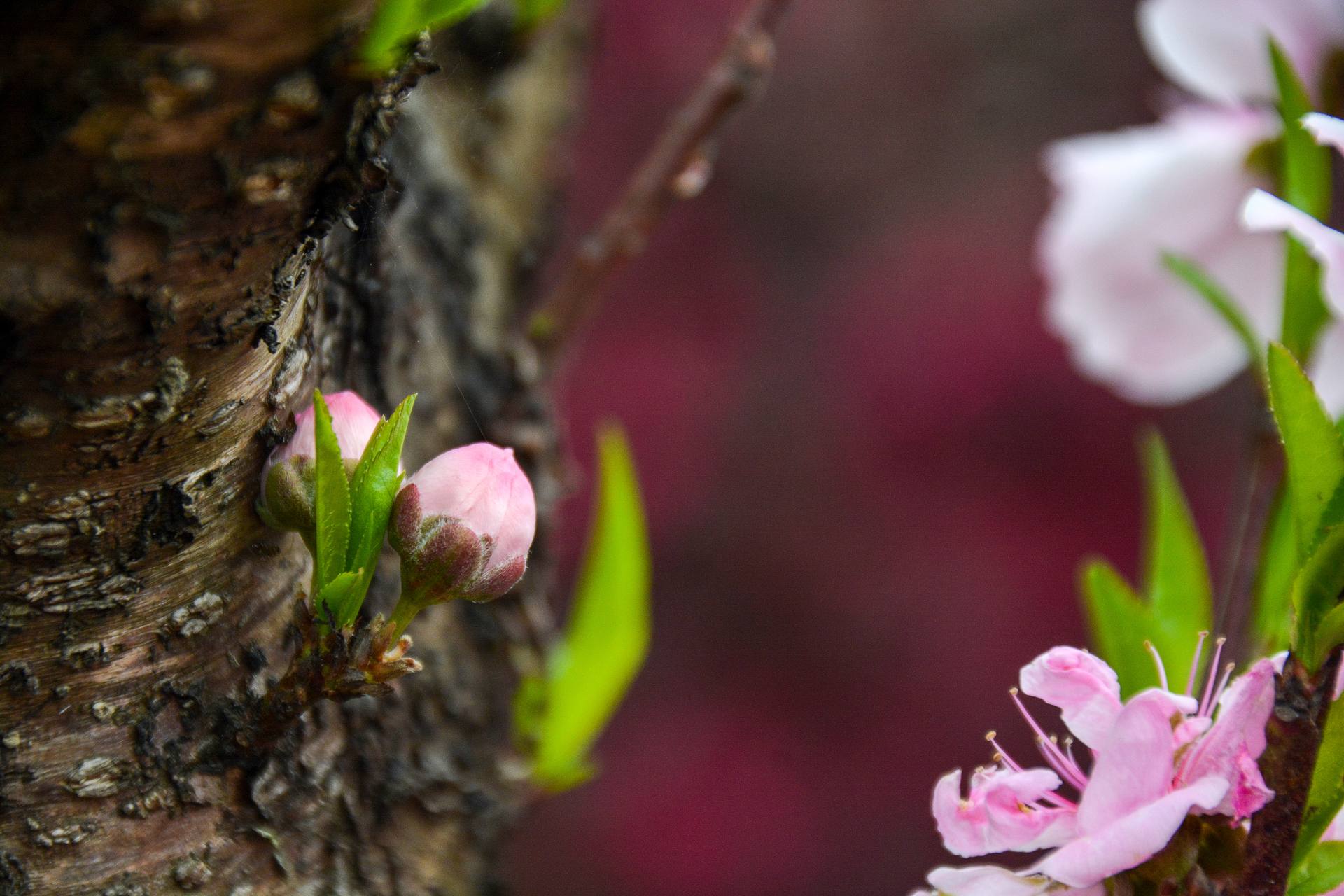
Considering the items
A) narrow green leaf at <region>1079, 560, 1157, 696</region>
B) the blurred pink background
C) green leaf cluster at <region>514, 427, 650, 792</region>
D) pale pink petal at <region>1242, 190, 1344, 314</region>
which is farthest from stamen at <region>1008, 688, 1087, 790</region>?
the blurred pink background

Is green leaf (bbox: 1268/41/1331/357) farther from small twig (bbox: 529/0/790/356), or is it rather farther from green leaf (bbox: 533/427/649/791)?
green leaf (bbox: 533/427/649/791)

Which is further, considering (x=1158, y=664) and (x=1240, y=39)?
(x=1240, y=39)

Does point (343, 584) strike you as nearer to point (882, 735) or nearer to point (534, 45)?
point (534, 45)

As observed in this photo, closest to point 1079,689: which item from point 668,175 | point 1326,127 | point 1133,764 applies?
point 1133,764

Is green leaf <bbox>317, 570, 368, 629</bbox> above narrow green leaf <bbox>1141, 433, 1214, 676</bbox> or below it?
above

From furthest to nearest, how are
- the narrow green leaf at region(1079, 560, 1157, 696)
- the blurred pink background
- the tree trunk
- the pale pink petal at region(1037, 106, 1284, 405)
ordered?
1. the blurred pink background
2. the pale pink petal at region(1037, 106, 1284, 405)
3. the narrow green leaf at region(1079, 560, 1157, 696)
4. the tree trunk

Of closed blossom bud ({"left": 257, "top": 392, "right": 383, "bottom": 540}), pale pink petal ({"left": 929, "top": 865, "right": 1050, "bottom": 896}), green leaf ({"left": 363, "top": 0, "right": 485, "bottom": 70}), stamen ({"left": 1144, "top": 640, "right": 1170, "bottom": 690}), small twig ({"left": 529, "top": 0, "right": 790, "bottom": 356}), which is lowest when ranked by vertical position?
pale pink petal ({"left": 929, "top": 865, "right": 1050, "bottom": 896})

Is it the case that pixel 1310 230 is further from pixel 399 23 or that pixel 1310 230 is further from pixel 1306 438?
pixel 399 23
